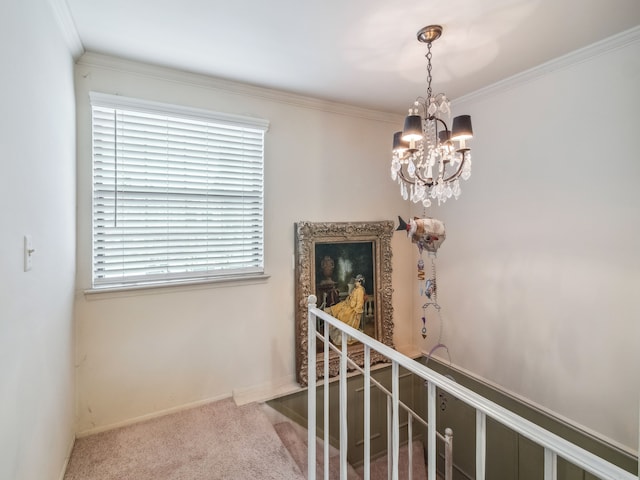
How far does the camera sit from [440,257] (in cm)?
295

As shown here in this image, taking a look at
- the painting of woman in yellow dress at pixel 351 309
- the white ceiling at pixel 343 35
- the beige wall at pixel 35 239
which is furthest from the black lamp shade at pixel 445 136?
the beige wall at pixel 35 239

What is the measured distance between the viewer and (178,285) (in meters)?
2.21

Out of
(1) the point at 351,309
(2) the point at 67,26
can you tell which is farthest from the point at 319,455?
(2) the point at 67,26

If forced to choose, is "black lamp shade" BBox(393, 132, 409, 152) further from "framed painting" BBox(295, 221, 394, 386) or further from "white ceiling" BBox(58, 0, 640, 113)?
"framed painting" BBox(295, 221, 394, 386)

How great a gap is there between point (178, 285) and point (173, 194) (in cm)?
62

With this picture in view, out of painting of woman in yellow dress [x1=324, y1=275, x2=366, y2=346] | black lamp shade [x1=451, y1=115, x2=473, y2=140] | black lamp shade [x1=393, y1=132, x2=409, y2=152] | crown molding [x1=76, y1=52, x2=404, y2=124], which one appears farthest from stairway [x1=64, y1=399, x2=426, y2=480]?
crown molding [x1=76, y1=52, x2=404, y2=124]

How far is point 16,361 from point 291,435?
1.79m

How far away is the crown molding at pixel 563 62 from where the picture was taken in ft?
5.87

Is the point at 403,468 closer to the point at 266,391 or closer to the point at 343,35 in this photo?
the point at 266,391

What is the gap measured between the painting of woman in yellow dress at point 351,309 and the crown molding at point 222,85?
1.49 metres

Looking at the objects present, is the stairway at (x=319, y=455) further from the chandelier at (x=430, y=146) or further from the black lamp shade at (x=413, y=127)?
the black lamp shade at (x=413, y=127)

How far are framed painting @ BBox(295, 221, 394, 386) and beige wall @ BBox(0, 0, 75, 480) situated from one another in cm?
150

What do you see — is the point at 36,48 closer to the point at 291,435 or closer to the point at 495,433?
the point at 291,435

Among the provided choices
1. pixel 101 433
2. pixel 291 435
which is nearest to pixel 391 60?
pixel 291 435
